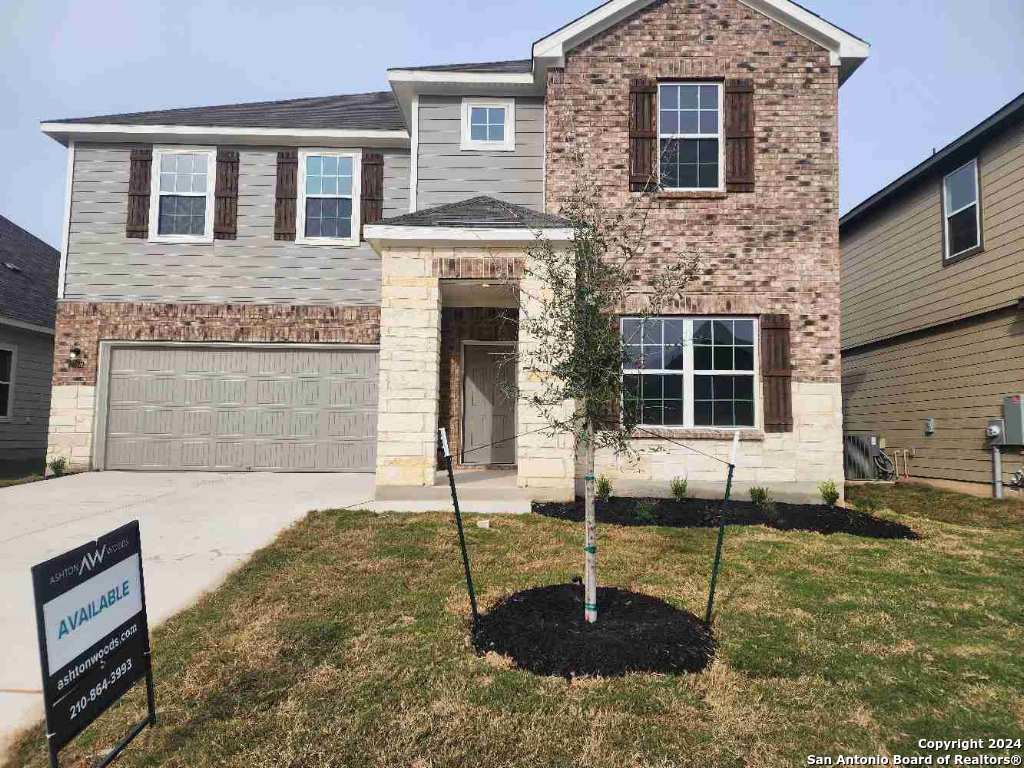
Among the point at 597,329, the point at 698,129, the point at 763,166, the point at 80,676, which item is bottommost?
the point at 80,676

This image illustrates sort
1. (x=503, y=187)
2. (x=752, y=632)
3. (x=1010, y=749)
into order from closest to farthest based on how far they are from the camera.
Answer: (x=1010, y=749) → (x=752, y=632) → (x=503, y=187)

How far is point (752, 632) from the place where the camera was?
383 centimetres

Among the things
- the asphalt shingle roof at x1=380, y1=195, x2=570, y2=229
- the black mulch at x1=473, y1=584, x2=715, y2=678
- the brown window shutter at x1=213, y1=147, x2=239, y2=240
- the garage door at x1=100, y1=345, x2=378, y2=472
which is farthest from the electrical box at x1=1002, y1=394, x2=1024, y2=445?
the brown window shutter at x1=213, y1=147, x2=239, y2=240

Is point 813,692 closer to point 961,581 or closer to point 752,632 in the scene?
point 752,632

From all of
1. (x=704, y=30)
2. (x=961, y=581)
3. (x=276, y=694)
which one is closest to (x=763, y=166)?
(x=704, y=30)

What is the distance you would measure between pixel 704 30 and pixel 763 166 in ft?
7.79

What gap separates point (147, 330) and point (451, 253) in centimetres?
660

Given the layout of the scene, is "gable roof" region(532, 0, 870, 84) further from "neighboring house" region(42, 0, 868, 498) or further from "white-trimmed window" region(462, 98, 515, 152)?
"white-trimmed window" region(462, 98, 515, 152)

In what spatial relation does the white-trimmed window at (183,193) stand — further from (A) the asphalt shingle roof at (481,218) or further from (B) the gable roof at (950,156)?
(B) the gable roof at (950,156)

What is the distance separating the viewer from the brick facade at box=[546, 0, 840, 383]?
8.66 metres

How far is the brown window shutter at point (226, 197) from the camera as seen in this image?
10.8m

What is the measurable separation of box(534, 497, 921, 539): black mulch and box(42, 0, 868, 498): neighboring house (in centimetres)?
58

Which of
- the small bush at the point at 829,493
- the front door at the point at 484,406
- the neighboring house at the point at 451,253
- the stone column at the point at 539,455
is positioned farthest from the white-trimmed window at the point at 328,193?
the small bush at the point at 829,493

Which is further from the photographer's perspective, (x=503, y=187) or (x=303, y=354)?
(x=303, y=354)
